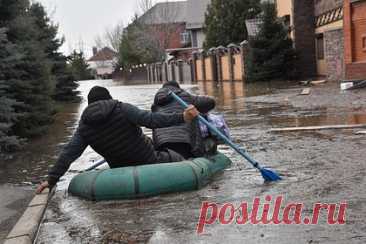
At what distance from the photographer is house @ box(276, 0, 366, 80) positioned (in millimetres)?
21219

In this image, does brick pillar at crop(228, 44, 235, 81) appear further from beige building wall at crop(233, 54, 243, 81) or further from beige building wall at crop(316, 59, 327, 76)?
beige building wall at crop(316, 59, 327, 76)

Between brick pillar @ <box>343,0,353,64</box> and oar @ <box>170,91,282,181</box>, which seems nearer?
oar @ <box>170,91,282,181</box>

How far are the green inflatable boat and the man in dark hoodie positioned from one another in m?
0.30

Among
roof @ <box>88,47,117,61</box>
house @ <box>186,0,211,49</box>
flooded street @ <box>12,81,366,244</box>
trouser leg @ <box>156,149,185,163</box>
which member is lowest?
flooded street @ <box>12,81,366,244</box>

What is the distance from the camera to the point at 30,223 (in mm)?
6012

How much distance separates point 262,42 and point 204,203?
26008mm

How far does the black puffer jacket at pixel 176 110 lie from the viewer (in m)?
7.86

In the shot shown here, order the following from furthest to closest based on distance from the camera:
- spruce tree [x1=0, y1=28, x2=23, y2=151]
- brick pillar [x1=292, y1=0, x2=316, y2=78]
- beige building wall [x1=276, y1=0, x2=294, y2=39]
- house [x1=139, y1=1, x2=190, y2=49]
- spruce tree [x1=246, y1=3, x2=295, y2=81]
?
house [x1=139, y1=1, x2=190, y2=49] < beige building wall [x1=276, y1=0, x2=294, y2=39] < brick pillar [x1=292, y1=0, x2=316, y2=78] < spruce tree [x1=246, y1=3, x2=295, y2=81] < spruce tree [x1=0, y1=28, x2=23, y2=151]

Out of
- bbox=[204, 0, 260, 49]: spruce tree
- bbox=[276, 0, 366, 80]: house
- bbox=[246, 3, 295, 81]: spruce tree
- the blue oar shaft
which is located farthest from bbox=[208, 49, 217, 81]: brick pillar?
the blue oar shaft

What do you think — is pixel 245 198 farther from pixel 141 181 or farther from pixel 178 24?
pixel 178 24

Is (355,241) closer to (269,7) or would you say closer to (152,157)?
(152,157)

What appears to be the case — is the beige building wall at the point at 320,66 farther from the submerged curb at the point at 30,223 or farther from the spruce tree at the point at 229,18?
the submerged curb at the point at 30,223

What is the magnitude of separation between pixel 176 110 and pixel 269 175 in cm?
171

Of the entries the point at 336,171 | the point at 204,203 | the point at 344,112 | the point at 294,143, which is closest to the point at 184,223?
the point at 204,203
